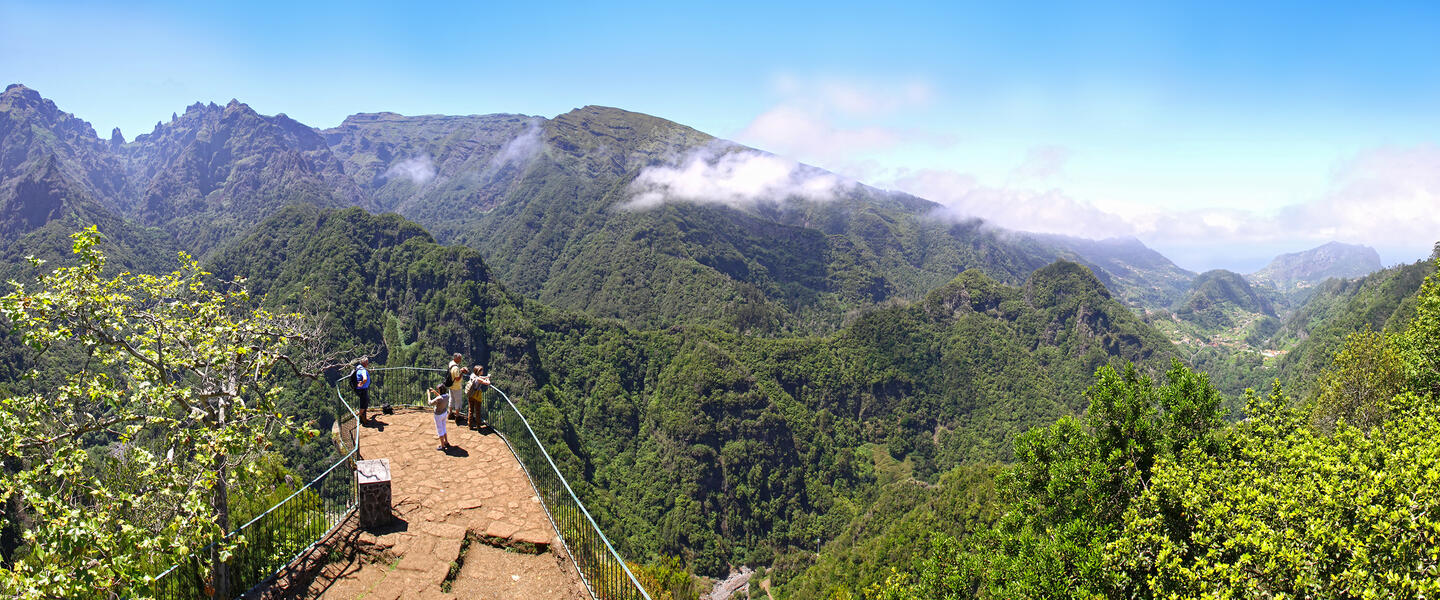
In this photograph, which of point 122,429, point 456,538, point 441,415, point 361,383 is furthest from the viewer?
point 361,383

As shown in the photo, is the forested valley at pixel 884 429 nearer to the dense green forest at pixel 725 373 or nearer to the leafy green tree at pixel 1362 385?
the leafy green tree at pixel 1362 385

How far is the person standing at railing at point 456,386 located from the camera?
20.7 metres

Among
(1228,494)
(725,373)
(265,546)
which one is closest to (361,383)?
(265,546)

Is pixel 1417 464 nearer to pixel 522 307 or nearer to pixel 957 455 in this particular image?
pixel 957 455

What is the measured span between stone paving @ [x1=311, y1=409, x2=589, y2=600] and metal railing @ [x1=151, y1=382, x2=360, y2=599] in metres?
1.12

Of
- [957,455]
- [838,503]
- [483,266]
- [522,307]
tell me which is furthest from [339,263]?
[957,455]

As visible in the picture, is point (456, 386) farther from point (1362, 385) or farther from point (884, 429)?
point (884, 429)

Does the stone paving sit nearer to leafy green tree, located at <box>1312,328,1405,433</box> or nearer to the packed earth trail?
the packed earth trail

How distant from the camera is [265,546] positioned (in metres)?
13.2

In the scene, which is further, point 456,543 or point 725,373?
point 725,373

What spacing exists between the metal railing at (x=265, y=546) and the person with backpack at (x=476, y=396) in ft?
13.9

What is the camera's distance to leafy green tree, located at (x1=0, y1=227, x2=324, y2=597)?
8797 millimetres

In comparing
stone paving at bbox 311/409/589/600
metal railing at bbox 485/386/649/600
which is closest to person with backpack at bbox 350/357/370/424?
stone paving at bbox 311/409/589/600

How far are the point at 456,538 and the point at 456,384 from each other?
7.74 m
